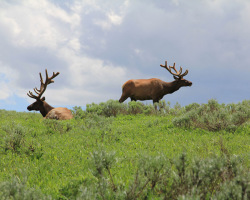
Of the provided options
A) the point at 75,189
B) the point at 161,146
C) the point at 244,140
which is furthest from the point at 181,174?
the point at 244,140

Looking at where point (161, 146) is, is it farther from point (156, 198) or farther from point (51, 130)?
point (51, 130)

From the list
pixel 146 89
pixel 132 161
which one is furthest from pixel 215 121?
pixel 146 89

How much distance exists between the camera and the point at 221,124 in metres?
7.94

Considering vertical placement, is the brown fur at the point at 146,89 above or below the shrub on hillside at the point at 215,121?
above

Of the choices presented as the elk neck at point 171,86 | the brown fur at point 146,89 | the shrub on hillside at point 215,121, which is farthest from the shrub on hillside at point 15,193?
the elk neck at point 171,86

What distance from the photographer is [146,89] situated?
1652 centimetres

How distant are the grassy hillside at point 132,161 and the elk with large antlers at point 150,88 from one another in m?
6.49

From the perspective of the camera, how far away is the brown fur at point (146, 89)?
16531 mm

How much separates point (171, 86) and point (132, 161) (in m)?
12.9

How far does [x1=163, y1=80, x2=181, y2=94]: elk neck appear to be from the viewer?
17.0 meters

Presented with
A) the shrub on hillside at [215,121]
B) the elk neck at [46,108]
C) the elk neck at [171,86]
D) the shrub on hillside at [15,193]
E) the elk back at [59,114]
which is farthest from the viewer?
the elk neck at [171,86]

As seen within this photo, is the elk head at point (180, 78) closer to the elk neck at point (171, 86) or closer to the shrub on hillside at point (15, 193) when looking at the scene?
the elk neck at point (171, 86)

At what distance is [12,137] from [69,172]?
2211 mm

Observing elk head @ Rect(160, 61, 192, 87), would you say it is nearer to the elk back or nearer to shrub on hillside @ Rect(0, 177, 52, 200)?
the elk back
